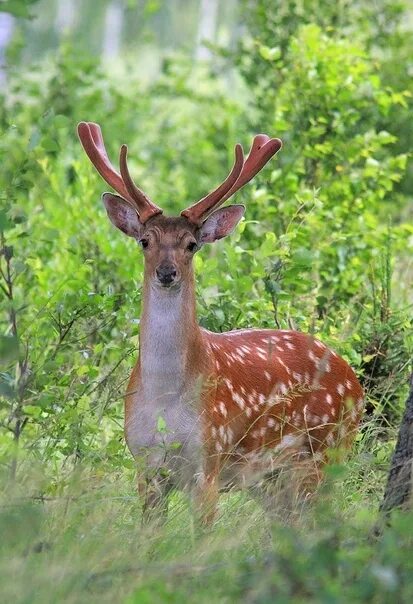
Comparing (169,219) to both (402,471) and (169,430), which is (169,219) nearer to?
(169,430)

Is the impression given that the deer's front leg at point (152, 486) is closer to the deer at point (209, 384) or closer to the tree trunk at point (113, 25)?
the deer at point (209, 384)

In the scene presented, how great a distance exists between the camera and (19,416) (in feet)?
19.1

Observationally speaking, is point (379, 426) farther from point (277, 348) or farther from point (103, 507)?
point (103, 507)

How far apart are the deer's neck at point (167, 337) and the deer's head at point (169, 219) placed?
8 centimetres

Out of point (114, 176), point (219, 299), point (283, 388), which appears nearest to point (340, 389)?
point (283, 388)

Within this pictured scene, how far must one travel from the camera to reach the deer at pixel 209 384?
605cm

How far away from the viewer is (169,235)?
635cm

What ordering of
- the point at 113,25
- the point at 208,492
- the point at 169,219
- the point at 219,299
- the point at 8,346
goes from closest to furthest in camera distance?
the point at 8,346
the point at 208,492
the point at 169,219
the point at 219,299
the point at 113,25

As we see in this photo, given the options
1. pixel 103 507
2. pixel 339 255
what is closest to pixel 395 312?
pixel 339 255

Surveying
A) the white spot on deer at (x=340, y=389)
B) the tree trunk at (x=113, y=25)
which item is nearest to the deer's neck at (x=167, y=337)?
the white spot on deer at (x=340, y=389)

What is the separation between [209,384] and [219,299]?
156 cm

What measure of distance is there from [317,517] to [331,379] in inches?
72.2

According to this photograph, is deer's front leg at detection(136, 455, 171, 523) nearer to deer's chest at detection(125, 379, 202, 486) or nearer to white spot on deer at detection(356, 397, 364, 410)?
deer's chest at detection(125, 379, 202, 486)

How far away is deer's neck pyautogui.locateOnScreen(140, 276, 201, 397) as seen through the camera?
6.21 meters
